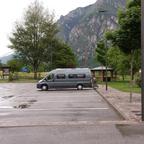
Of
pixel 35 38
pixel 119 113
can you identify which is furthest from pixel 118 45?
pixel 35 38

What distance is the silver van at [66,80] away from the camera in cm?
5135

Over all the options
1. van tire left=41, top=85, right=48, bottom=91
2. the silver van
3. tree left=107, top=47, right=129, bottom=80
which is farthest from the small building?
van tire left=41, top=85, right=48, bottom=91

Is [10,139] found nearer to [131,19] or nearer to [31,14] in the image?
[131,19]

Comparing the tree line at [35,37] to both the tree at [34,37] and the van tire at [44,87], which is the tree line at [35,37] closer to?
the tree at [34,37]

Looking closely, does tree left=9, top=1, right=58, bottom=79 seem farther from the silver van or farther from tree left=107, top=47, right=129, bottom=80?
the silver van

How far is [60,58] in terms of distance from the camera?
Answer: 108 meters

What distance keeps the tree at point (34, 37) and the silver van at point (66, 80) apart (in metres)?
47.6

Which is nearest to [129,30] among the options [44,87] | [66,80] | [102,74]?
[44,87]

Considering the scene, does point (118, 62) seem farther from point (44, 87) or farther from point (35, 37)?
point (44, 87)

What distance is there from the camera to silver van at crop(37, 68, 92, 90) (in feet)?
168

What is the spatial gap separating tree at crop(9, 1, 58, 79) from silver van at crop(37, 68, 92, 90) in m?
47.6

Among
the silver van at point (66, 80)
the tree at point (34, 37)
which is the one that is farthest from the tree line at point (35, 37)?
the silver van at point (66, 80)

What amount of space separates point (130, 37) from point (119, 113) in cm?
564

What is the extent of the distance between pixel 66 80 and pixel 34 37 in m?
49.2
